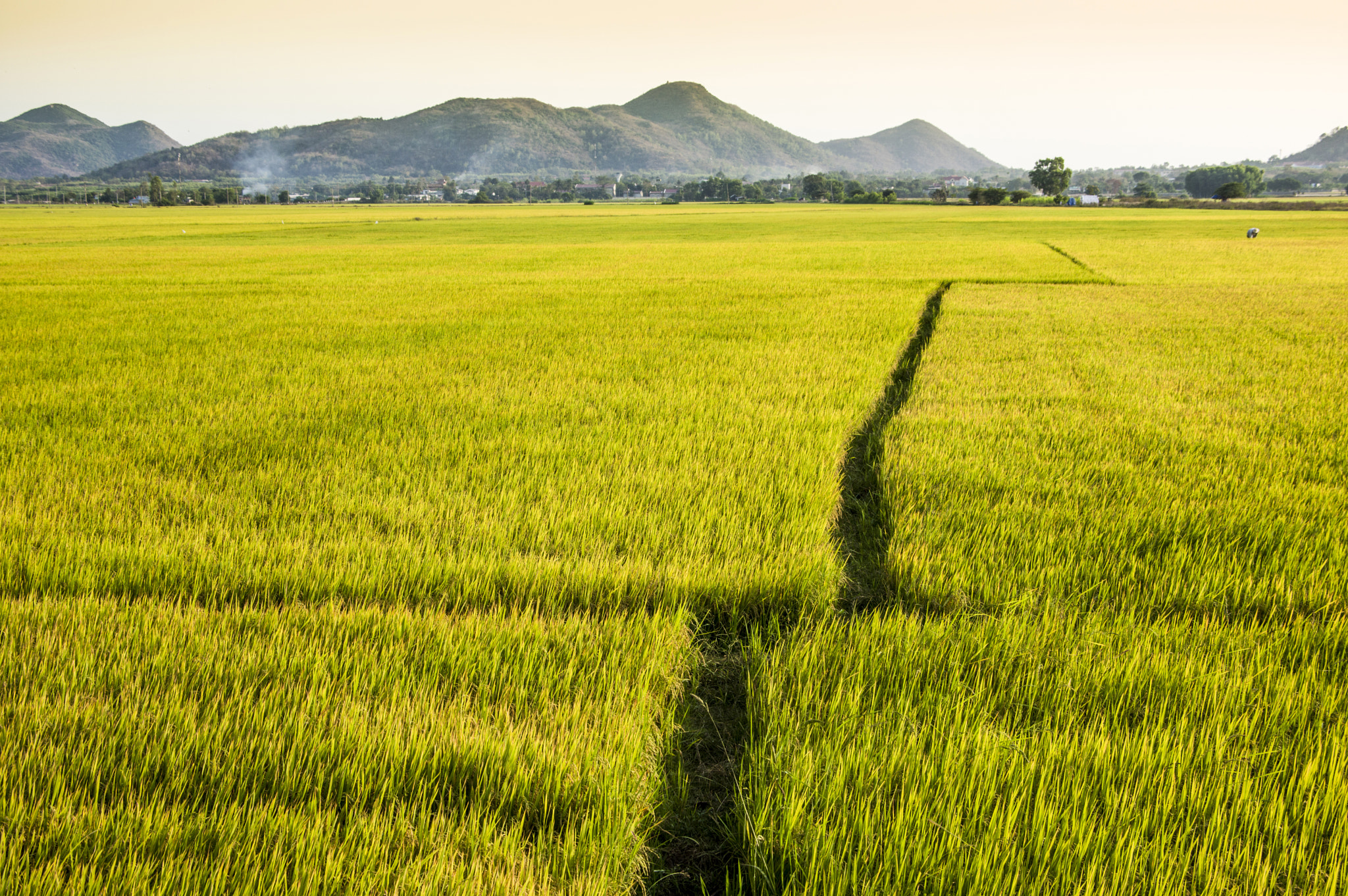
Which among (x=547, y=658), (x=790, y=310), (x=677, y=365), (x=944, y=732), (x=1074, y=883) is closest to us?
(x=1074, y=883)

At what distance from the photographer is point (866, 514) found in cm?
384

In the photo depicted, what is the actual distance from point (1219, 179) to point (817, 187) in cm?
8914

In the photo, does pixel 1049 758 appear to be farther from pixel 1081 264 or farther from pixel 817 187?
pixel 817 187

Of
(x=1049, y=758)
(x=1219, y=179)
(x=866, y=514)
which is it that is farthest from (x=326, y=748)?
(x=1219, y=179)

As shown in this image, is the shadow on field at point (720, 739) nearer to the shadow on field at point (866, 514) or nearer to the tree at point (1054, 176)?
the shadow on field at point (866, 514)

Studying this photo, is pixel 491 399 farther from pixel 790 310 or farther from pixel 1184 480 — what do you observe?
pixel 790 310

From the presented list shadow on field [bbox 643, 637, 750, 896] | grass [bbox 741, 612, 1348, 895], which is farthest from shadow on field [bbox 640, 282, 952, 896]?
grass [bbox 741, 612, 1348, 895]

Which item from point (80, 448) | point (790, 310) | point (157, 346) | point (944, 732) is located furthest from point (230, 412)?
point (790, 310)

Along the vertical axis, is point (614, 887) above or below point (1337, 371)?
below

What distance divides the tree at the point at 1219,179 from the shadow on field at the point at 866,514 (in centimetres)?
17559

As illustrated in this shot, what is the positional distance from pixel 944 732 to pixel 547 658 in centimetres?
116

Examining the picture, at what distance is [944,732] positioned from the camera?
192 centimetres

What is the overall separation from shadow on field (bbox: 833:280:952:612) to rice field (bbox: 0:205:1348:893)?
0.10 feet

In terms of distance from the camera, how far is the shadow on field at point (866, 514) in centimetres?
299
